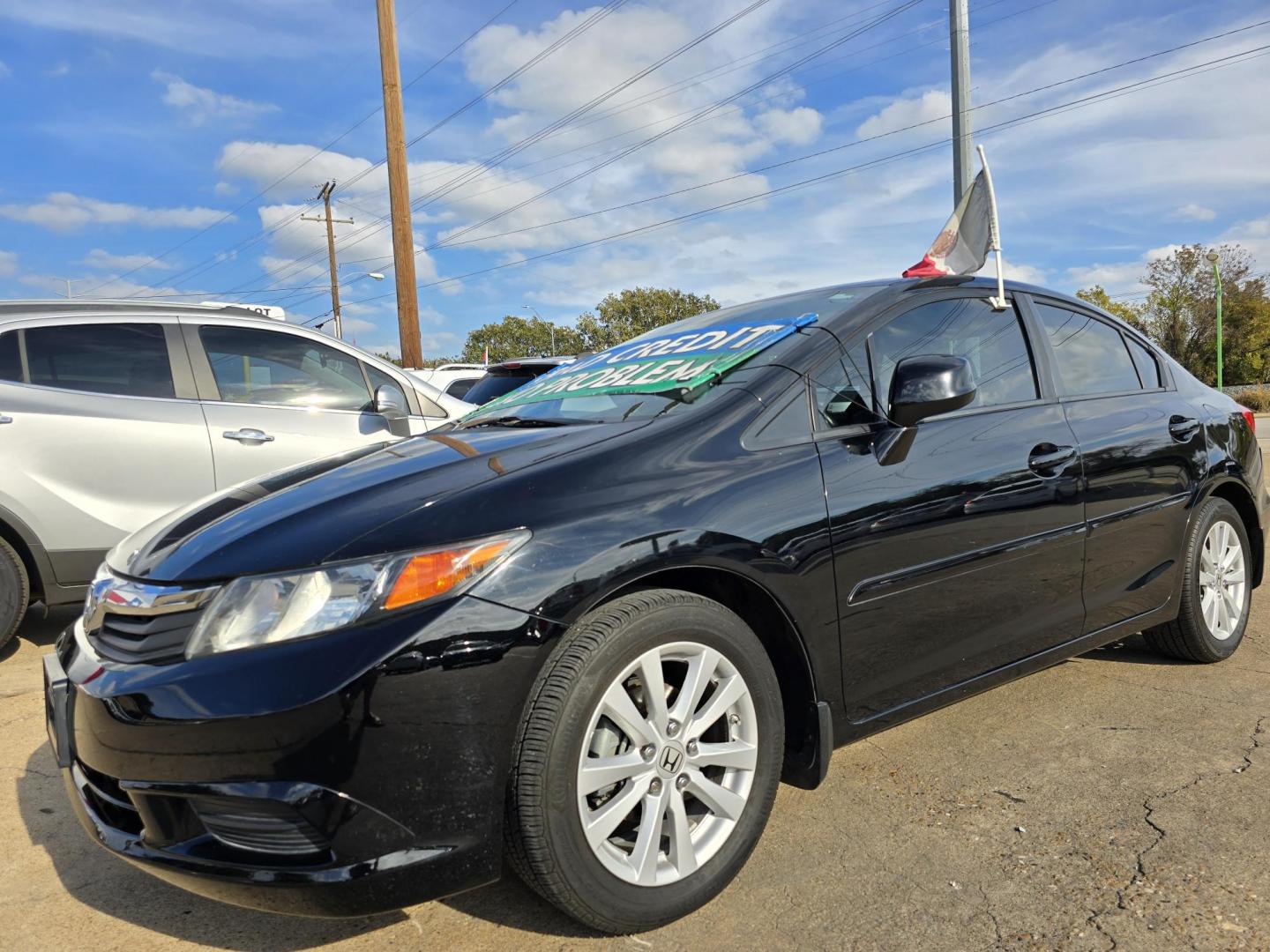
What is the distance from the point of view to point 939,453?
109 inches

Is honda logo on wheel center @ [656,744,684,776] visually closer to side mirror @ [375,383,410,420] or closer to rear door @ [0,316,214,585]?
side mirror @ [375,383,410,420]

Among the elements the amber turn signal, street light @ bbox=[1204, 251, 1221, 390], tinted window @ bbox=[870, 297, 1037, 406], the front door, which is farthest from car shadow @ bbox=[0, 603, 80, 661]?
street light @ bbox=[1204, 251, 1221, 390]

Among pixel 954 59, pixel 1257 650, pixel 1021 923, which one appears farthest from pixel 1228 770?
pixel 954 59

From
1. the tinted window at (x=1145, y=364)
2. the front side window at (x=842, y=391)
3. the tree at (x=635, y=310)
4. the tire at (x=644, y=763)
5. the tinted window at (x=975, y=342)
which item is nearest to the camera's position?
the tire at (x=644, y=763)

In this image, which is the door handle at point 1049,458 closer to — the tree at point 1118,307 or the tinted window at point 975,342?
the tinted window at point 975,342

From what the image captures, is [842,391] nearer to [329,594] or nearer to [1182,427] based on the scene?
[329,594]

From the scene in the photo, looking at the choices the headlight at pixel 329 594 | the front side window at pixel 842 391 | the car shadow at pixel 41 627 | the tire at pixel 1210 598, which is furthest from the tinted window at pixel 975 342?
the car shadow at pixel 41 627

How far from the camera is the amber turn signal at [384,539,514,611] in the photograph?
1900mm

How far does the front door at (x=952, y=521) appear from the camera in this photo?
253cm

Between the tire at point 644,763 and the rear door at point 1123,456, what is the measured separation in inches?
61.6

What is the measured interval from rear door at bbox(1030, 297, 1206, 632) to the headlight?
2.22 m

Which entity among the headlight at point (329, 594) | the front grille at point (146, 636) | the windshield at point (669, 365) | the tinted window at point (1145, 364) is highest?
the windshield at point (669, 365)

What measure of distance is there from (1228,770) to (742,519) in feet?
5.96

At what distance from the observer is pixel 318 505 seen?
88.2 inches
